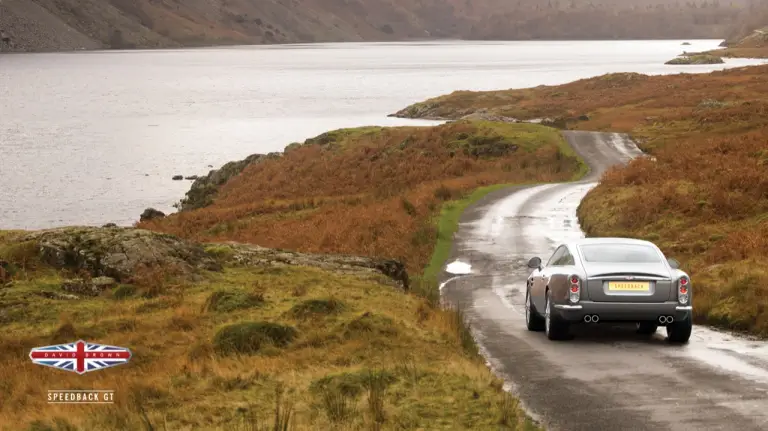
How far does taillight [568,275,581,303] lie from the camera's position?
14820 millimetres

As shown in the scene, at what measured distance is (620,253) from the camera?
15367 mm

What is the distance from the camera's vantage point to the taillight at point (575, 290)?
14.8 metres

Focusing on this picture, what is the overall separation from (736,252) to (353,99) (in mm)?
151916

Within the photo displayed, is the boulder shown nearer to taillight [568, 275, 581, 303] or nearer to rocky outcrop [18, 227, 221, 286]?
rocky outcrop [18, 227, 221, 286]

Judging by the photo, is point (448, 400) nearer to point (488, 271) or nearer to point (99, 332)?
point (99, 332)

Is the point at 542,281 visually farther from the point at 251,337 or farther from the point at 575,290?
the point at 251,337

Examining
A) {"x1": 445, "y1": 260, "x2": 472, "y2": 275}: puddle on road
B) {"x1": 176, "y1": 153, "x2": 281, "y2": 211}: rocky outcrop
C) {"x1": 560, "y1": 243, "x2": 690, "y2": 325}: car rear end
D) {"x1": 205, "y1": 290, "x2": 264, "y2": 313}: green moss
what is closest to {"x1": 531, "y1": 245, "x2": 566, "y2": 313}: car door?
{"x1": 560, "y1": 243, "x2": 690, "y2": 325}: car rear end

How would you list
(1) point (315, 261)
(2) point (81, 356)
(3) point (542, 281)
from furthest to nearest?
(1) point (315, 261) → (3) point (542, 281) → (2) point (81, 356)

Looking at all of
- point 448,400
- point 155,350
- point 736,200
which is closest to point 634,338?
point 448,400

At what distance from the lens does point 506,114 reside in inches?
3991

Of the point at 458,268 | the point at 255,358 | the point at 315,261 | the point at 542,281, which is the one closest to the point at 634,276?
the point at 542,281

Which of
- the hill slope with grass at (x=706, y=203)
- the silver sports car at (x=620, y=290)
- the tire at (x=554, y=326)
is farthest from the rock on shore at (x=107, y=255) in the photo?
the hill slope with grass at (x=706, y=203)

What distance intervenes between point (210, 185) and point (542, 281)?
55.5 meters

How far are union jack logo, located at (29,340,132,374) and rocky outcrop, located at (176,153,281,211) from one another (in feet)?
175
